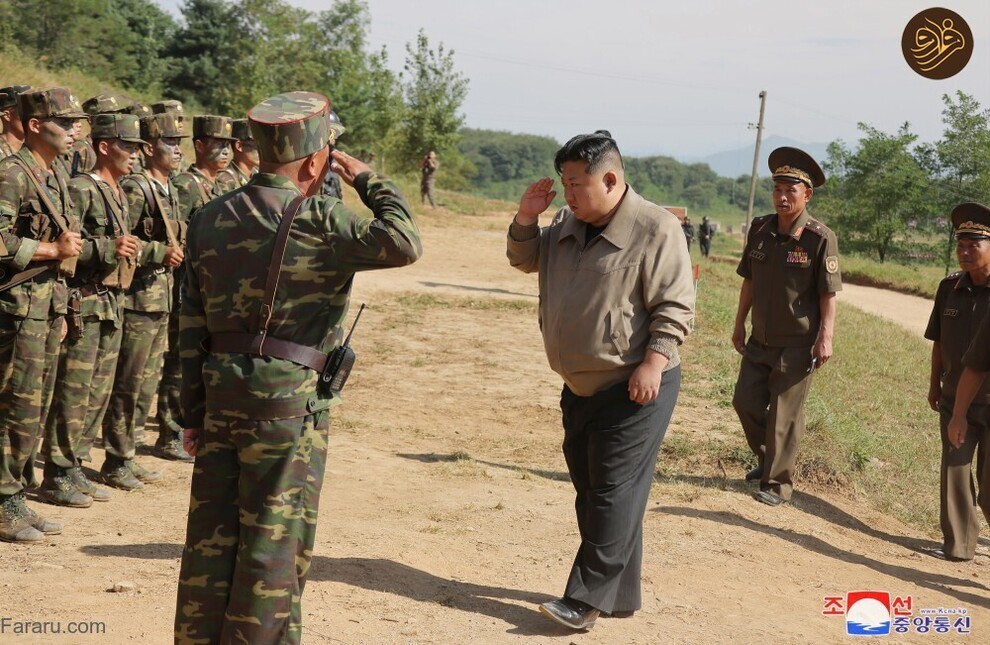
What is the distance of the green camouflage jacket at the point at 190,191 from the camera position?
790cm

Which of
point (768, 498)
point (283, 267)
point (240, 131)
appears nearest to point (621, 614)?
point (283, 267)

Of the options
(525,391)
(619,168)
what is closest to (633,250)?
(619,168)

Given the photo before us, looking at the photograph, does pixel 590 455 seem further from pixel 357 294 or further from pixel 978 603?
pixel 357 294

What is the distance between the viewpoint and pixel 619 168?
4789mm

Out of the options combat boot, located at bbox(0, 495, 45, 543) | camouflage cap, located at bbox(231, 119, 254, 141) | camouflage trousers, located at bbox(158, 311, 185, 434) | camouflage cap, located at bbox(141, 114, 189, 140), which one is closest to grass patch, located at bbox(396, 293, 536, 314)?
camouflage cap, located at bbox(231, 119, 254, 141)

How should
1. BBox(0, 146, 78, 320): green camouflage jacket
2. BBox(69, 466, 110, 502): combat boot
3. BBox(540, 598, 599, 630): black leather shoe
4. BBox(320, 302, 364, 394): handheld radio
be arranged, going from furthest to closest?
BBox(69, 466, 110, 502): combat boot, BBox(0, 146, 78, 320): green camouflage jacket, BBox(540, 598, 599, 630): black leather shoe, BBox(320, 302, 364, 394): handheld radio

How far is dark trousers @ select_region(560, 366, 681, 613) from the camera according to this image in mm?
4824

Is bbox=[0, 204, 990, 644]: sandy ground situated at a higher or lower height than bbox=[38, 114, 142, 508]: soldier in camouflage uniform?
lower

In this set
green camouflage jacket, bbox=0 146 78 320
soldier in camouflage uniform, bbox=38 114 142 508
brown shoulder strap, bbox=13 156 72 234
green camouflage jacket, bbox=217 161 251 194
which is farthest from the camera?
green camouflage jacket, bbox=217 161 251 194

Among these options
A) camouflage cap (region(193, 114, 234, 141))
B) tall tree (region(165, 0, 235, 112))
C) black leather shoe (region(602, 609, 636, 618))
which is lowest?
black leather shoe (region(602, 609, 636, 618))

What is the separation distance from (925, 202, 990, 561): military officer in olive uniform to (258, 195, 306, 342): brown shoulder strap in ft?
15.8

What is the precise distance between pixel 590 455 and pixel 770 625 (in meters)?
1.28

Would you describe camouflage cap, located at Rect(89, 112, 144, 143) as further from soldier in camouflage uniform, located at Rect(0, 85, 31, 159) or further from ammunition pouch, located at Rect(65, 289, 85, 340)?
soldier in camouflage uniform, located at Rect(0, 85, 31, 159)

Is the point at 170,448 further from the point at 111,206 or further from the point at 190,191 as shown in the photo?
the point at 111,206
